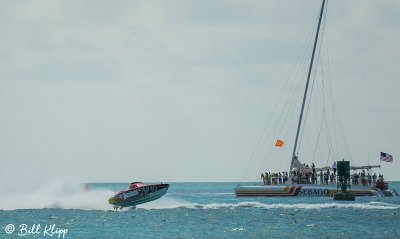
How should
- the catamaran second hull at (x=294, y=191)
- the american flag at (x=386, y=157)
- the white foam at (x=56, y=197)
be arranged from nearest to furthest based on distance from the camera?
the white foam at (x=56, y=197), the catamaran second hull at (x=294, y=191), the american flag at (x=386, y=157)

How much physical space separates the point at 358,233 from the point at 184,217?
50.8 feet

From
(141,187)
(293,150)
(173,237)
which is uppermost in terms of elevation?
(293,150)

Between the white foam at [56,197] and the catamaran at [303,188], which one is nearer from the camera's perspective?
the white foam at [56,197]

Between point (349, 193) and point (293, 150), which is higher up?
point (293, 150)

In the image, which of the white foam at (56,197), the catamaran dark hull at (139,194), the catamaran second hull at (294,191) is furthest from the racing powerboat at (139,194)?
the catamaran second hull at (294,191)

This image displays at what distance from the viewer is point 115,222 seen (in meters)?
43.8

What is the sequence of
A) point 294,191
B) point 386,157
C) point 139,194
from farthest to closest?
point 386,157 < point 294,191 < point 139,194

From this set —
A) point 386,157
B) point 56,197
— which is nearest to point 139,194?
point 56,197

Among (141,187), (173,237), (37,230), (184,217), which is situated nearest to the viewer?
(173,237)

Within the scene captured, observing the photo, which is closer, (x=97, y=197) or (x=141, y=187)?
(x=141, y=187)

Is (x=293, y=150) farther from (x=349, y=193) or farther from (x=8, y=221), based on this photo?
(x=8, y=221)

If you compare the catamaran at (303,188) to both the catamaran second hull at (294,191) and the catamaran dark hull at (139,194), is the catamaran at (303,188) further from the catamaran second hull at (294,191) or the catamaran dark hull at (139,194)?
the catamaran dark hull at (139,194)

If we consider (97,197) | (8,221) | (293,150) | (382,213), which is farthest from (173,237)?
(293,150)

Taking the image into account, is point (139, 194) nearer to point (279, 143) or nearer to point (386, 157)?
point (279, 143)
